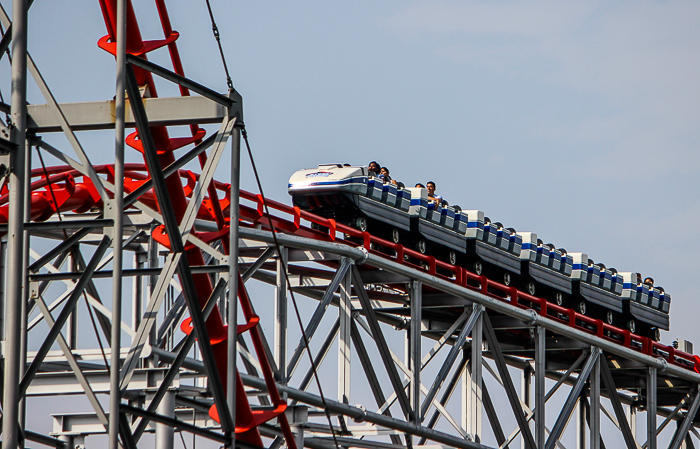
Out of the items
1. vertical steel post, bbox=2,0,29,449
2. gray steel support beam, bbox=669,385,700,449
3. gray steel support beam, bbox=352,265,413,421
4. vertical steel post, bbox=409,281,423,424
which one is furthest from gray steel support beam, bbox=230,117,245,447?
gray steel support beam, bbox=669,385,700,449

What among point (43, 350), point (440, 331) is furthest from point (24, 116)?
point (440, 331)

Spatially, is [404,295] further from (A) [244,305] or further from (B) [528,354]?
(A) [244,305]

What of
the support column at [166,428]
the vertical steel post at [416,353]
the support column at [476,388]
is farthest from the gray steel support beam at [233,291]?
the support column at [476,388]

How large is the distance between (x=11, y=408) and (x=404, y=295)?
18.3 metres

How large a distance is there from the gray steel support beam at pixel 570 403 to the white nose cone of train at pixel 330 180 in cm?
758

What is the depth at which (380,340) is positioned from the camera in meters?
25.2

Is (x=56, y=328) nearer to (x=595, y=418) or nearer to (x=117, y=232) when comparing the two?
(x=117, y=232)

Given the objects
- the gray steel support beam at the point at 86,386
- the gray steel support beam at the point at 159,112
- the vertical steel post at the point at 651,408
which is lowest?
the gray steel support beam at the point at 86,386

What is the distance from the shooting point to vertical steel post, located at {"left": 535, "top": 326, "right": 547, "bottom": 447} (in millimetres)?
30266

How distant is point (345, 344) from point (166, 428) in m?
6.86

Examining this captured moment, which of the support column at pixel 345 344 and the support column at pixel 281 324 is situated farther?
the support column at pixel 345 344

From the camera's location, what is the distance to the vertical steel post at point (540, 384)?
30.3 metres

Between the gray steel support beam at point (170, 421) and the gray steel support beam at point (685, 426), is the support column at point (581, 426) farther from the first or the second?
the gray steel support beam at point (170, 421)

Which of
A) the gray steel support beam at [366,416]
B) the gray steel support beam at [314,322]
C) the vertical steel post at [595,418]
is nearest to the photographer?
the gray steel support beam at [366,416]
